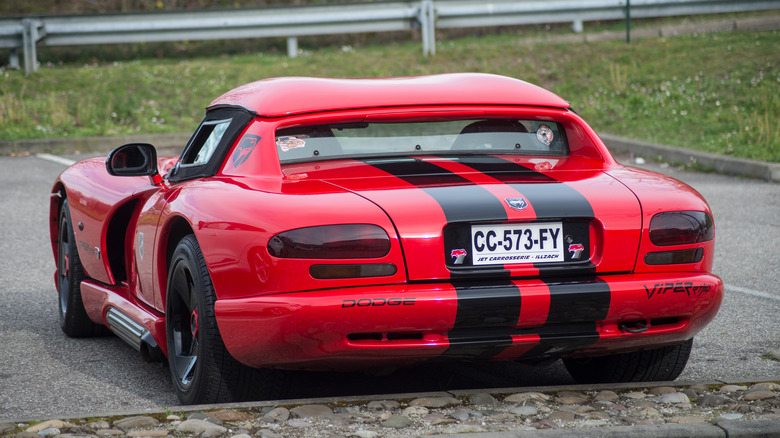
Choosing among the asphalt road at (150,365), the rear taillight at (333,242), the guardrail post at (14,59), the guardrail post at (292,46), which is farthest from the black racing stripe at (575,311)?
the guardrail post at (14,59)

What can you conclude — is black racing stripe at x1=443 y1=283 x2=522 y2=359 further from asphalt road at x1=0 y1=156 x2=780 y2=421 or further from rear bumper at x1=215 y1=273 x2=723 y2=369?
asphalt road at x1=0 y1=156 x2=780 y2=421

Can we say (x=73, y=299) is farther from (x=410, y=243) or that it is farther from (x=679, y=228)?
(x=679, y=228)

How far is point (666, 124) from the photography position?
44.4 ft

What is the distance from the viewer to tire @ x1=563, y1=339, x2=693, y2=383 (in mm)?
4090

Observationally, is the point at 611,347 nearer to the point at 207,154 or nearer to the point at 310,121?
the point at 310,121

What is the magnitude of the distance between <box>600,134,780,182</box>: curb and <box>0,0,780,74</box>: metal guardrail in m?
4.54

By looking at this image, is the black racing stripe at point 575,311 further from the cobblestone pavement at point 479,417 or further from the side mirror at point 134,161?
the side mirror at point 134,161

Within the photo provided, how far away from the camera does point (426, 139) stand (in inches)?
168

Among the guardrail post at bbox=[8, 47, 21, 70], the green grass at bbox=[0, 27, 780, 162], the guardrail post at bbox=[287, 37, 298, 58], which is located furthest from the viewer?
the guardrail post at bbox=[287, 37, 298, 58]

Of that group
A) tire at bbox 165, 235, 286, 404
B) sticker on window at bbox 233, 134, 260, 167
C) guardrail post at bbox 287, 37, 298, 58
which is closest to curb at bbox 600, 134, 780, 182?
guardrail post at bbox 287, 37, 298, 58

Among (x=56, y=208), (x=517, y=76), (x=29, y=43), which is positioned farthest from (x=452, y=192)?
(x=29, y=43)

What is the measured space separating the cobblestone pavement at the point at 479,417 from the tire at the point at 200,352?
0.16m

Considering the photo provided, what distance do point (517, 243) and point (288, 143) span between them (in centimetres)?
104

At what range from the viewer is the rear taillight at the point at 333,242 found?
3.31m
